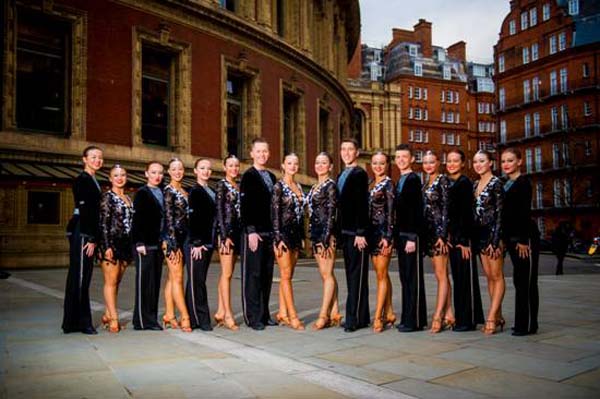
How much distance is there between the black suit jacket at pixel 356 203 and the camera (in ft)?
27.3

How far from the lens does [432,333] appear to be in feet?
26.4

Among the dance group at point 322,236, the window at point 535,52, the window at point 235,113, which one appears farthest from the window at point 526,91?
the dance group at point 322,236

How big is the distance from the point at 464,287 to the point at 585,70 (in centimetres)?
5410

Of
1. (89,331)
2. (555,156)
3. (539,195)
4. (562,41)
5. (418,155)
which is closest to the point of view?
(89,331)

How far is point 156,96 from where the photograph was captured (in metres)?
26.3

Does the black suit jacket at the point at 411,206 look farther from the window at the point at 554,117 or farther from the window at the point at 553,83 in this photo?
the window at the point at 553,83

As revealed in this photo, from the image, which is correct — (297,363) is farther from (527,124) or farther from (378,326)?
(527,124)

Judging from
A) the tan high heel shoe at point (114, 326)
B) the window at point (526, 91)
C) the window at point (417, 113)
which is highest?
the window at point (417, 113)

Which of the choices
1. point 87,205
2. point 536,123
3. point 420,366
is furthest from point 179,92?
point 536,123

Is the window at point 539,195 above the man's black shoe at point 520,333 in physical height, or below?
above

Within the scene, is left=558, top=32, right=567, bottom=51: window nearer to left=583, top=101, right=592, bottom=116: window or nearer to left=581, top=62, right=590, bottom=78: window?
left=581, top=62, right=590, bottom=78: window

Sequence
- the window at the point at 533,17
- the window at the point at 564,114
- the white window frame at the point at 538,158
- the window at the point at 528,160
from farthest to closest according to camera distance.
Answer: the window at the point at 528,160
the window at the point at 533,17
the white window frame at the point at 538,158
the window at the point at 564,114

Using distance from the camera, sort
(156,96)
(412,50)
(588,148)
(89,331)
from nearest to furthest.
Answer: (89,331)
(156,96)
(588,148)
(412,50)

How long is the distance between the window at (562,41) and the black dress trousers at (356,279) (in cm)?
5603
